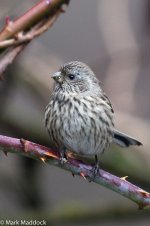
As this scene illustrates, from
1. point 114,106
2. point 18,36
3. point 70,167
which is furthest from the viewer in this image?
point 114,106

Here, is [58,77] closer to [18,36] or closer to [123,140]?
[123,140]

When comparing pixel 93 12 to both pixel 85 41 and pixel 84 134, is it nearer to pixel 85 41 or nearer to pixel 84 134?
pixel 85 41

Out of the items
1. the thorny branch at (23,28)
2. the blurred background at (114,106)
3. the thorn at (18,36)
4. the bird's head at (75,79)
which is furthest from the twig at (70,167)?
the blurred background at (114,106)

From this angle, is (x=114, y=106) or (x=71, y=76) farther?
(x=114, y=106)

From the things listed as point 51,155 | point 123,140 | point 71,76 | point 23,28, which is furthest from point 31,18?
point 123,140

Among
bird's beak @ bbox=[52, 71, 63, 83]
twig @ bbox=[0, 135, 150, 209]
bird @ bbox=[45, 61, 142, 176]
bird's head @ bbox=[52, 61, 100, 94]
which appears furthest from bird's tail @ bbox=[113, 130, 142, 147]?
twig @ bbox=[0, 135, 150, 209]
